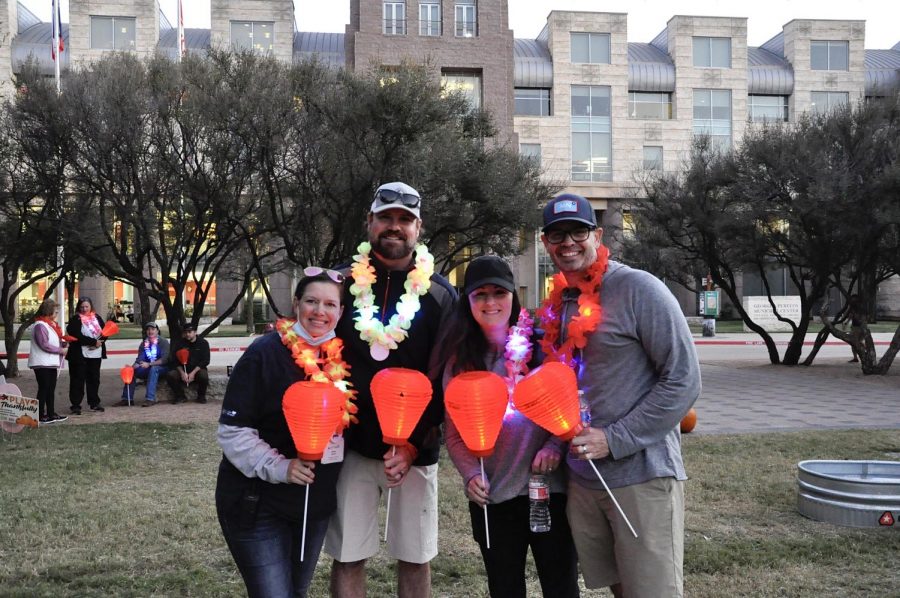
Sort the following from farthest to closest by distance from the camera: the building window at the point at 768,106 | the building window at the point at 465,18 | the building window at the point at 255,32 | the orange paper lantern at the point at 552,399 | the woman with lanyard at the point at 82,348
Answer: the building window at the point at 768,106, the building window at the point at 255,32, the building window at the point at 465,18, the woman with lanyard at the point at 82,348, the orange paper lantern at the point at 552,399

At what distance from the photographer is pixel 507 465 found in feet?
9.73

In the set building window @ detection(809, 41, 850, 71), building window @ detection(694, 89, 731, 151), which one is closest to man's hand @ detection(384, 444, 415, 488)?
building window @ detection(694, 89, 731, 151)

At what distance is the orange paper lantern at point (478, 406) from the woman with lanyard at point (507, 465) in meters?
0.16

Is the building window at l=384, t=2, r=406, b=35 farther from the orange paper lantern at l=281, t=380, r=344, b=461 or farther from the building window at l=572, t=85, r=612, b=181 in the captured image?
the orange paper lantern at l=281, t=380, r=344, b=461

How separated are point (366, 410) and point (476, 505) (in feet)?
2.06

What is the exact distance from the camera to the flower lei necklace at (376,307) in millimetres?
3129

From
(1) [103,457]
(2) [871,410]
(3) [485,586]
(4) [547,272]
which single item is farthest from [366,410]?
(4) [547,272]

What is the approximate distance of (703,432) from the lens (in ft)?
31.8

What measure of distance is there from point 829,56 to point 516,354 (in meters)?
52.8

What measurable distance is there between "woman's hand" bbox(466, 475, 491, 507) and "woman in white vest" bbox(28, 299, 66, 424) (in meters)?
9.57

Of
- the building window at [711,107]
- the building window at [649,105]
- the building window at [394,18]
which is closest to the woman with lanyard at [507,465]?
the building window at [394,18]

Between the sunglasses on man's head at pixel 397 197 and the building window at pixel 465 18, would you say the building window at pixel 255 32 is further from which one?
the sunglasses on man's head at pixel 397 197

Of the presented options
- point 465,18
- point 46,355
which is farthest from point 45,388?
point 465,18

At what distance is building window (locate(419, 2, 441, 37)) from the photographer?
35.1 meters
